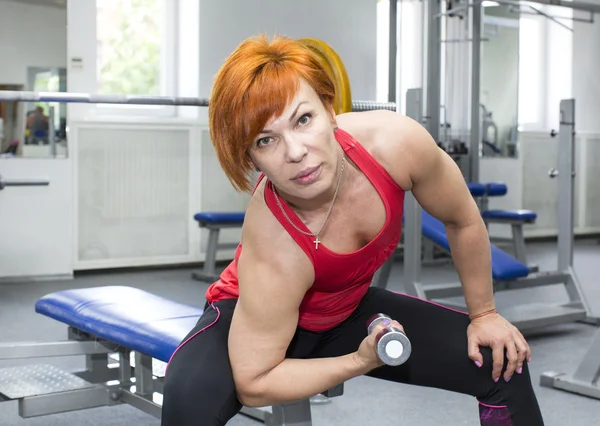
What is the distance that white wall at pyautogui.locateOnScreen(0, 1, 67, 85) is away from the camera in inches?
189

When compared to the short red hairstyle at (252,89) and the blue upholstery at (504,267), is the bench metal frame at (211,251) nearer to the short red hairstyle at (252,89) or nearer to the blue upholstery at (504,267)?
the blue upholstery at (504,267)

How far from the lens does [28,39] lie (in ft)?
16.0

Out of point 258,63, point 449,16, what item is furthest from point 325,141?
point 449,16

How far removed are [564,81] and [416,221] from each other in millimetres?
4635

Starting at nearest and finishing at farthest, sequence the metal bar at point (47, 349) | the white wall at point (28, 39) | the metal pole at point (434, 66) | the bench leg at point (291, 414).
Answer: the bench leg at point (291, 414) < the metal bar at point (47, 349) < the white wall at point (28, 39) < the metal pole at point (434, 66)

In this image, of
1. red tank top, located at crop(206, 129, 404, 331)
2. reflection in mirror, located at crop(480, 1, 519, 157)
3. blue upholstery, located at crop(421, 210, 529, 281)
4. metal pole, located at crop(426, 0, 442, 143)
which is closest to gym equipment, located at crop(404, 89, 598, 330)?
blue upholstery, located at crop(421, 210, 529, 281)

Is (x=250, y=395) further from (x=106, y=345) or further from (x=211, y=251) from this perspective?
(x=211, y=251)

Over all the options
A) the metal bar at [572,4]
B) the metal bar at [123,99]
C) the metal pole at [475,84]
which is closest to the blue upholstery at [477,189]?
the metal pole at [475,84]

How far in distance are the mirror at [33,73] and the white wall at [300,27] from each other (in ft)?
3.41

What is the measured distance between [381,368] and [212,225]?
11.7ft

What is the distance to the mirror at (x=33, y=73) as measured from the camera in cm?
483

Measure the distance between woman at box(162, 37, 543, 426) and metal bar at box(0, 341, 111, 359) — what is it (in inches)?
37.1

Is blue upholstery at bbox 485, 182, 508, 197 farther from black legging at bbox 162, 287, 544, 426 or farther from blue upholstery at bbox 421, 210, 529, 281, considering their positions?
black legging at bbox 162, 287, 544, 426

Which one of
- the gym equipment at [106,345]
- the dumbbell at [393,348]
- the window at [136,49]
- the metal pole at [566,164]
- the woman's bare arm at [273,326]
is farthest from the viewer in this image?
the window at [136,49]
